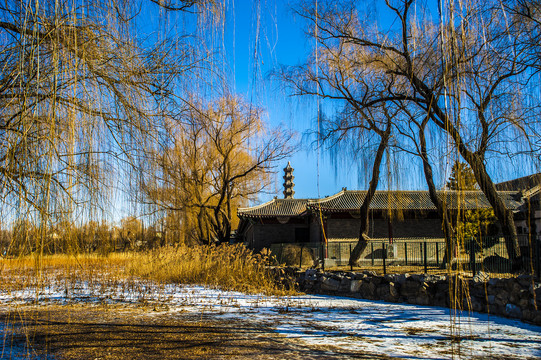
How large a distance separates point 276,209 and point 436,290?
1973 centimetres

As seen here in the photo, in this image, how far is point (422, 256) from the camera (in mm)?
13547

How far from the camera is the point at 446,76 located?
2289 mm

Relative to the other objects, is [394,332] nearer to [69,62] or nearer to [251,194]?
[69,62]

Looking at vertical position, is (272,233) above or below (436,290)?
above

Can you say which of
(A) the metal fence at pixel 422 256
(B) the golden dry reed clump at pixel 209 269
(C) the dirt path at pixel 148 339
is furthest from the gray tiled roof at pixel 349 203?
(C) the dirt path at pixel 148 339

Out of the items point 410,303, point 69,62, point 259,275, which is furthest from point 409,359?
point 259,275

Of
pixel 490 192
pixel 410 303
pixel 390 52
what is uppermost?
pixel 390 52

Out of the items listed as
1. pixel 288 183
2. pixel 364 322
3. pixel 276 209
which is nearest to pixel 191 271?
pixel 364 322

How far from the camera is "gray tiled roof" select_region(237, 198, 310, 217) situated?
84.1 ft

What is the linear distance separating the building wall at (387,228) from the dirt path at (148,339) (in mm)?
17369

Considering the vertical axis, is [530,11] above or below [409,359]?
above

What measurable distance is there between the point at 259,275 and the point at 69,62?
8.30m

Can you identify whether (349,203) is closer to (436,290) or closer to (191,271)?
Result: (191,271)

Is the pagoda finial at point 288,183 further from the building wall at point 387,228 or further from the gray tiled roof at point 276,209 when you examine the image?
the building wall at point 387,228
